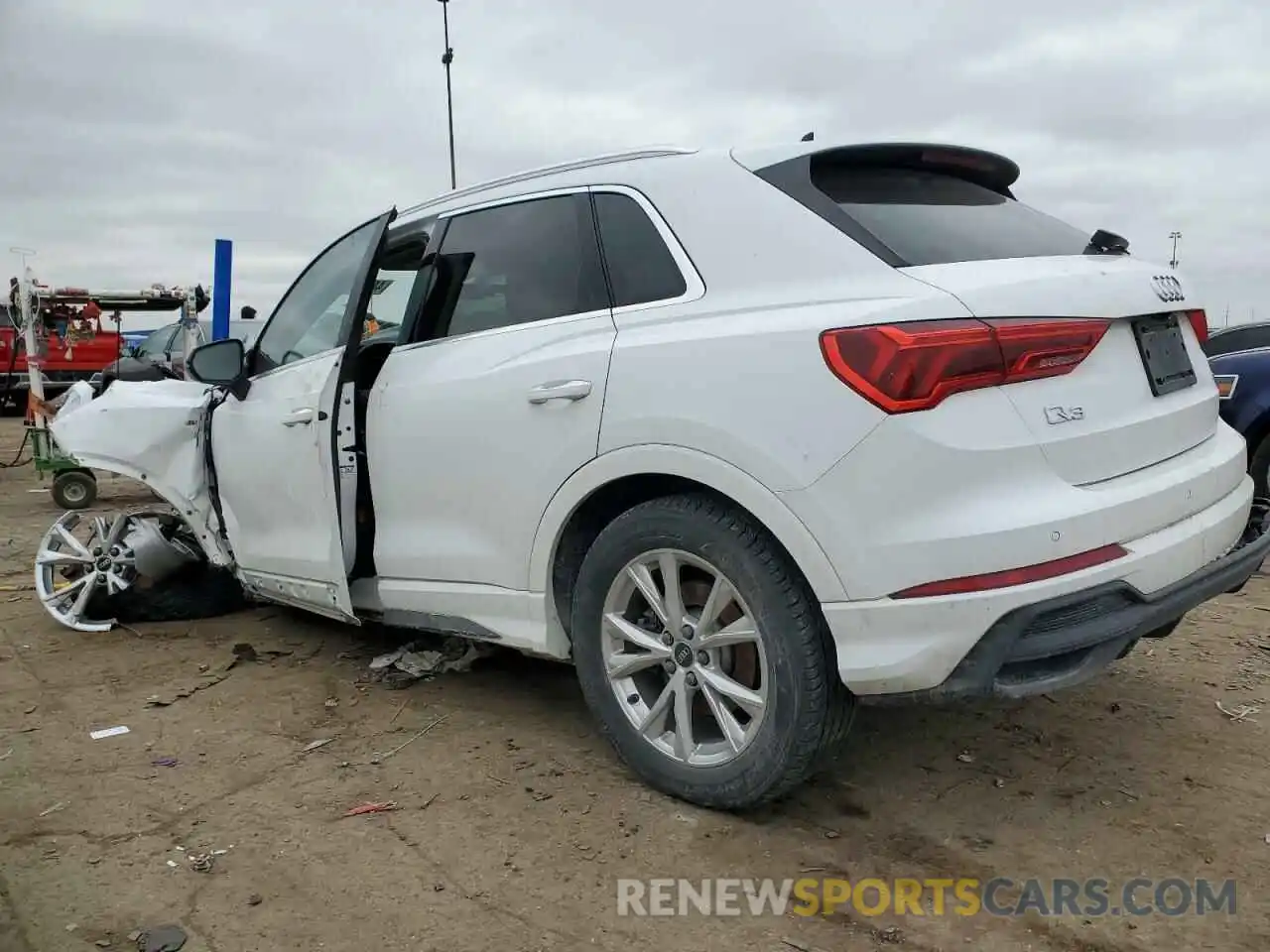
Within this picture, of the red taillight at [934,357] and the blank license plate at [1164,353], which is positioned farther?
the blank license plate at [1164,353]

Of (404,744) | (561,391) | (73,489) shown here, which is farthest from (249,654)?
(73,489)

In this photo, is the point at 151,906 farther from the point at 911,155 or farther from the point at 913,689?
the point at 911,155

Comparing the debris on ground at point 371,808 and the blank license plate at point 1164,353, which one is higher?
the blank license plate at point 1164,353

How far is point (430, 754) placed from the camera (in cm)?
338

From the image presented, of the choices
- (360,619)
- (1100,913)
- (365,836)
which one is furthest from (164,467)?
(1100,913)

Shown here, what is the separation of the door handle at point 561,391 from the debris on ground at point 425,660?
1.45 metres

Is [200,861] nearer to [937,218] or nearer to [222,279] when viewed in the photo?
[937,218]

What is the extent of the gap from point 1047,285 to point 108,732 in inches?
138

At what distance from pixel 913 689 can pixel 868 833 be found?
2.10ft

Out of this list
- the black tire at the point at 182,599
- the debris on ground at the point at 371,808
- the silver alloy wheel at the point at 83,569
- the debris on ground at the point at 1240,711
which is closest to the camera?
the debris on ground at the point at 371,808

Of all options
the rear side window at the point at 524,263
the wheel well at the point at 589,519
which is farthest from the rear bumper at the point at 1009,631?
the rear side window at the point at 524,263

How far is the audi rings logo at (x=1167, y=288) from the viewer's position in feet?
9.01

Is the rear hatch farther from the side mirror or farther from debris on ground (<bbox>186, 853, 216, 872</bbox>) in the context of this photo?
the side mirror

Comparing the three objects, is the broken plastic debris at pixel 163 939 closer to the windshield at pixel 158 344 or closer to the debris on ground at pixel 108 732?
the debris on ground at pixel 108 732
